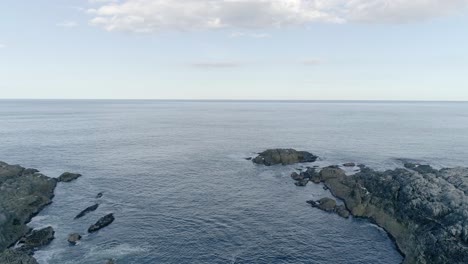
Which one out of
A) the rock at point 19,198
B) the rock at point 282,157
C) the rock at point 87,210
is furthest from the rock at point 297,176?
the rock at point 19,198

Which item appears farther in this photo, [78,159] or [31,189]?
[78,159]

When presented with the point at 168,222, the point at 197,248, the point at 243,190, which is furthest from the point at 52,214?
the point at 243,190

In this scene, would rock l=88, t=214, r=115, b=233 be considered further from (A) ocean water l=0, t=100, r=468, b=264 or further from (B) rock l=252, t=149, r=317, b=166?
(B) rock l=252, t=149, r=317, b=166

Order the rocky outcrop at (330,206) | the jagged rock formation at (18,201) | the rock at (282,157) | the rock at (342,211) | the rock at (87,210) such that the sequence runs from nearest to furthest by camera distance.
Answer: the jagged rock formation at (18,201) < the rock at (87,210) < the rock at (342,211) < the rocky outcrop at (330,206) < the rock at (282,157)

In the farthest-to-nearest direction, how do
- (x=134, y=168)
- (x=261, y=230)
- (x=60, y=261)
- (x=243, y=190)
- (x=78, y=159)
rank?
(x=78, y=159), (x=134, y=168), (x=243, y=190), (x=261, y=230), (x=60, y=261)

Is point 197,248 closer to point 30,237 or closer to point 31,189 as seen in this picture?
point 30,237

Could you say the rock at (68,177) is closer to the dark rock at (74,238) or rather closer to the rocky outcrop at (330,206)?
the dark rock at (74,238)
